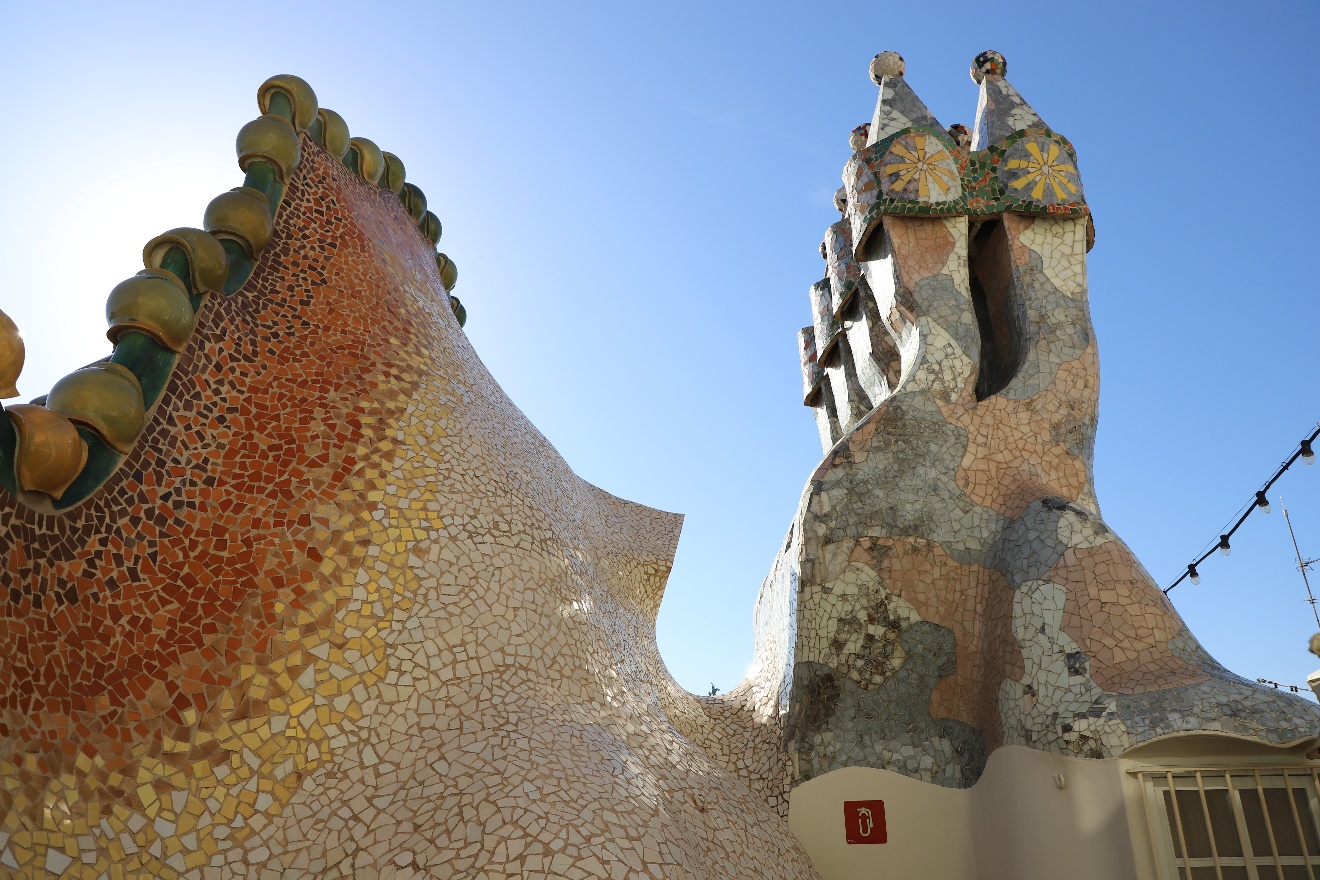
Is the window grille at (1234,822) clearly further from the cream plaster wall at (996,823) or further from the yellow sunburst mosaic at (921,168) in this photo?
the yellow sunburst mosaic at (921,168)

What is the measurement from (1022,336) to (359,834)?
5033 mm

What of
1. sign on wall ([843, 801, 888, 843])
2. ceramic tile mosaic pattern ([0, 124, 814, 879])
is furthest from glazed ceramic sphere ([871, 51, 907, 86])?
sign on wall ([843, 801, 888, 843])

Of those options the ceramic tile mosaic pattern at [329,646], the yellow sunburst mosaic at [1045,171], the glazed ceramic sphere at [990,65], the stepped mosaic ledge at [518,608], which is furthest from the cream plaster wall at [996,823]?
the glazed ceramic sphere at [990,65]

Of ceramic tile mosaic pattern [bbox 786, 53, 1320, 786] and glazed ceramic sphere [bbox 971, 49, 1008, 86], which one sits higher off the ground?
glazed ceramic sphere [bbox 971, 49, 1008, 86]

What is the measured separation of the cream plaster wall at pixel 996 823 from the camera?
4.48 metres

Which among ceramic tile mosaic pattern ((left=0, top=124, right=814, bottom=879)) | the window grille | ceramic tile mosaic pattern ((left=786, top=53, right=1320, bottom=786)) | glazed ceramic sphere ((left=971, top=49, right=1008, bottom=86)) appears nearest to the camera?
ceramic tile mosaic pattern ((left=0, top=124, right=814, bottom=879))

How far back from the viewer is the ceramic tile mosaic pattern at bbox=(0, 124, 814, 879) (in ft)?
10.7

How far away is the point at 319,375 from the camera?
434cm

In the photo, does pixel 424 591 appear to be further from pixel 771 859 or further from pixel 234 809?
pixel 771 859

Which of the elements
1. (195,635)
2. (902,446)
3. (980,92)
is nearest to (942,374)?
(902,446)

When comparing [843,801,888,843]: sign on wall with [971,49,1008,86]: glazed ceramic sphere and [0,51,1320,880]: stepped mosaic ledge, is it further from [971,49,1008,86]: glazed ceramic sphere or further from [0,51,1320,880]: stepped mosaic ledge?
[971,49,1008,86]: glazed ceramic sphere

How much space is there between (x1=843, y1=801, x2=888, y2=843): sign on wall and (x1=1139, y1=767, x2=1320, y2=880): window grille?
1.32m

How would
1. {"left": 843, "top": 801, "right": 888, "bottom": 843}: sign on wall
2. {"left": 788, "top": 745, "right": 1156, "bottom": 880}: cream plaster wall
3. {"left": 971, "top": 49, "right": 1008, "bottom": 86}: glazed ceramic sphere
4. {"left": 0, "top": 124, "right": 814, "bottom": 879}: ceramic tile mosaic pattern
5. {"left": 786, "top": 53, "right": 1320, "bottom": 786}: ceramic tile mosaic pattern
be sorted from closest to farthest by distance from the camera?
{"left": 0, "top": 124, "right": 814, "bottom": 879}: ceramic tile mosaic pattern → {"left": 788, "top": 745, "right": 1156, "bottom": 880}: cream plaster wall → {"left": 786, "top": 53, "right": 1320, "bottom": 786}: ceramic tile mosaic pattern → {"left": 843, "top": 801, "right": 888, "bottom": 843}: sign on wall → {"left": 971, "top": 49, "right": 1008, "bottom": 86}: glazed ceramic sphere

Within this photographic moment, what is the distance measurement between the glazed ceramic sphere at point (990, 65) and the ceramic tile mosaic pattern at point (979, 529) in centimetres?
36
